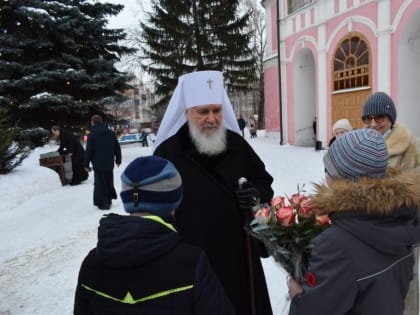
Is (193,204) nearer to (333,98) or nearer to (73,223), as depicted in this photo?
(73,223)

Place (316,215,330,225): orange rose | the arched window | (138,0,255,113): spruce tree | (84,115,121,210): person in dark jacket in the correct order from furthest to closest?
1. (138,0,255,113): spruce tree
2. the arched window
3. (84,115,121,210): person in dark jacket
4. (316,215,330,225): orange rose

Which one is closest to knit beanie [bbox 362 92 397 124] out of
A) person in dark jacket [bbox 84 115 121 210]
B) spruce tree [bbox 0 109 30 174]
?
person in dark jacket [bbox 84 115 121 210]

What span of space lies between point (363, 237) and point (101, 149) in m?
6.89

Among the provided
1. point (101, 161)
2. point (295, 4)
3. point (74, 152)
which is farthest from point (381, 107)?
point (295, 4)

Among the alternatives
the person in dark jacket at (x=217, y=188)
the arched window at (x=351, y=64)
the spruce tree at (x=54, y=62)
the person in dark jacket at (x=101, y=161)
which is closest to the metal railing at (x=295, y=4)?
the arched window at (x=351, y=64)

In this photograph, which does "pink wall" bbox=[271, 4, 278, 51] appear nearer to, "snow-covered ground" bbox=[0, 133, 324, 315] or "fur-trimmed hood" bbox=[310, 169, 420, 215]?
"snow-covered ground" bbox=[0, 133, 324, 315]

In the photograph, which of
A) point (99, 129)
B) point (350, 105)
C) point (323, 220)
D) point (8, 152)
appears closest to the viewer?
point (323, 220)

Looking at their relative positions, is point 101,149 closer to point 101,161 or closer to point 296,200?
point 101,161

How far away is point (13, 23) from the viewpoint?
599 inches

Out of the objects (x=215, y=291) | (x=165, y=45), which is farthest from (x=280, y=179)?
(x=165, y=45)

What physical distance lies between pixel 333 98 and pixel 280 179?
662cm

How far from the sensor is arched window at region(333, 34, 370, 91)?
1299 cm

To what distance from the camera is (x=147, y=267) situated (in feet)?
4.56

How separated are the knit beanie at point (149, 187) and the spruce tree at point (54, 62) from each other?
14.1 meters
